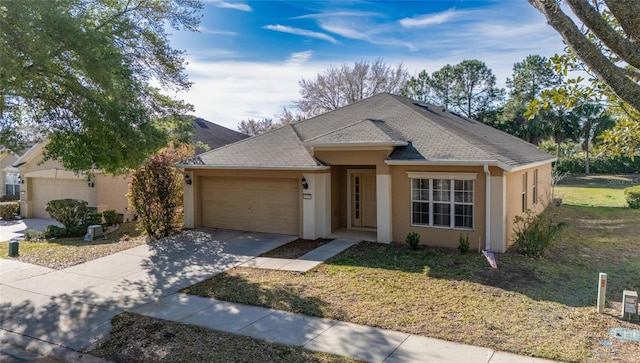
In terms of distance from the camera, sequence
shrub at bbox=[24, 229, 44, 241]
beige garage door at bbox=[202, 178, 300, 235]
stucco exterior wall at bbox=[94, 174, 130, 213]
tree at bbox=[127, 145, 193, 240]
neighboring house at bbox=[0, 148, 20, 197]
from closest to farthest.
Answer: beige garage door at bbox=[202, 178, 300, 235]
tree at bbox=[127, 145, 193, 240]
shrub at bbox=[24, 229, 44, 241]
stucco exterior wall at bbox=[94, 174, 130, 213]
neighboring house at bbox=[0, 148, 20, 197]

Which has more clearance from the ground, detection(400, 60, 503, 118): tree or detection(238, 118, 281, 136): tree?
detection(400, 60, 503, 118): tree

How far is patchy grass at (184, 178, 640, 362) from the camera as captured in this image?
6383 mm

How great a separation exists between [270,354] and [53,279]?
7283 millimetres

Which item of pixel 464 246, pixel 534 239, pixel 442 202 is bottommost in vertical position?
pixel 464 246

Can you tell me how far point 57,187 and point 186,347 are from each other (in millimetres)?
20370

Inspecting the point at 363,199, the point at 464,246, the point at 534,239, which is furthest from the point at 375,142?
the point at 534,239

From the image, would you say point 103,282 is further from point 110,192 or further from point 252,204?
point 110,192

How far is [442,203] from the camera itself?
41.1 ft

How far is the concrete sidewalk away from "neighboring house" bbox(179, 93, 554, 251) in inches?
109

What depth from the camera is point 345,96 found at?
1576 inches

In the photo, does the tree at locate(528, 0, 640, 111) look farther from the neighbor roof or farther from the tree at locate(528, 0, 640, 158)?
the neighbor roof

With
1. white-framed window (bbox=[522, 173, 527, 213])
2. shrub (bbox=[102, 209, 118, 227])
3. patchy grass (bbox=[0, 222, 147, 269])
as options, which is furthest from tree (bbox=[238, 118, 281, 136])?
white-framed window (bbox=[522, 173, 527, 213])

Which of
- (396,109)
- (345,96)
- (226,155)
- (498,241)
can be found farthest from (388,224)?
(345,96)

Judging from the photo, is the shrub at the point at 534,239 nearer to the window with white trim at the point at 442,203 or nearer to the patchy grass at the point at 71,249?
the window with white trim at the point at 442,203
